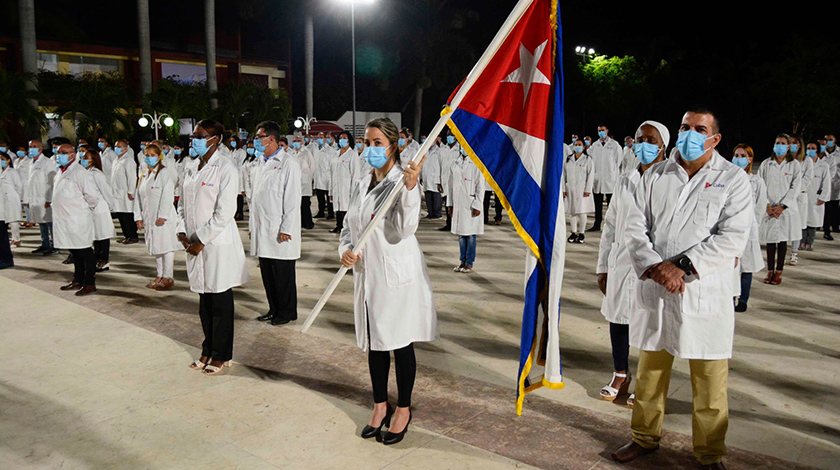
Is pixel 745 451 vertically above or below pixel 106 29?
below

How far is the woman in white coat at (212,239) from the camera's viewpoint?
5465 millimetres

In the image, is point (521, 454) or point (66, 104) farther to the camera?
point (66, 104)

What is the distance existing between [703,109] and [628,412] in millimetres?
2162

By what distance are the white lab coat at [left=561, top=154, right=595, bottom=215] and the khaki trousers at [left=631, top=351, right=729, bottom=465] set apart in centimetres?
880

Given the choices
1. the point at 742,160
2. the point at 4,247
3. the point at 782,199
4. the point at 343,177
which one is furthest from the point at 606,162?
the point at 4,247

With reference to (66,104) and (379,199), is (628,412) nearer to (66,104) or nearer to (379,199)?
(379,199)

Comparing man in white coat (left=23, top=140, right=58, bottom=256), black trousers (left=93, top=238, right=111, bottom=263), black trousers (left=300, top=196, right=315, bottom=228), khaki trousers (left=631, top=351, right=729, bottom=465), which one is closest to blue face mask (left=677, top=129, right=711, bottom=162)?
khaki trousers (left=631, top=351, right=729, bottom=465)

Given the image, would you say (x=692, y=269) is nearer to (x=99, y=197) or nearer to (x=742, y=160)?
(x=742, y=160)

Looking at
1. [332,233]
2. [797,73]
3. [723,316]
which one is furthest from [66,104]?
[797,73]

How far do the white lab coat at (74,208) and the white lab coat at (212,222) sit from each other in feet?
11.8

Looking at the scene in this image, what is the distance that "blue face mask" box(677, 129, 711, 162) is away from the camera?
12.2 feet

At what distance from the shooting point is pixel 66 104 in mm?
25266

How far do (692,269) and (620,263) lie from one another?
3.99 ft

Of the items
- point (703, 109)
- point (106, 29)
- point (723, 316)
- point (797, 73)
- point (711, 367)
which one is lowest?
point (711, 367)
